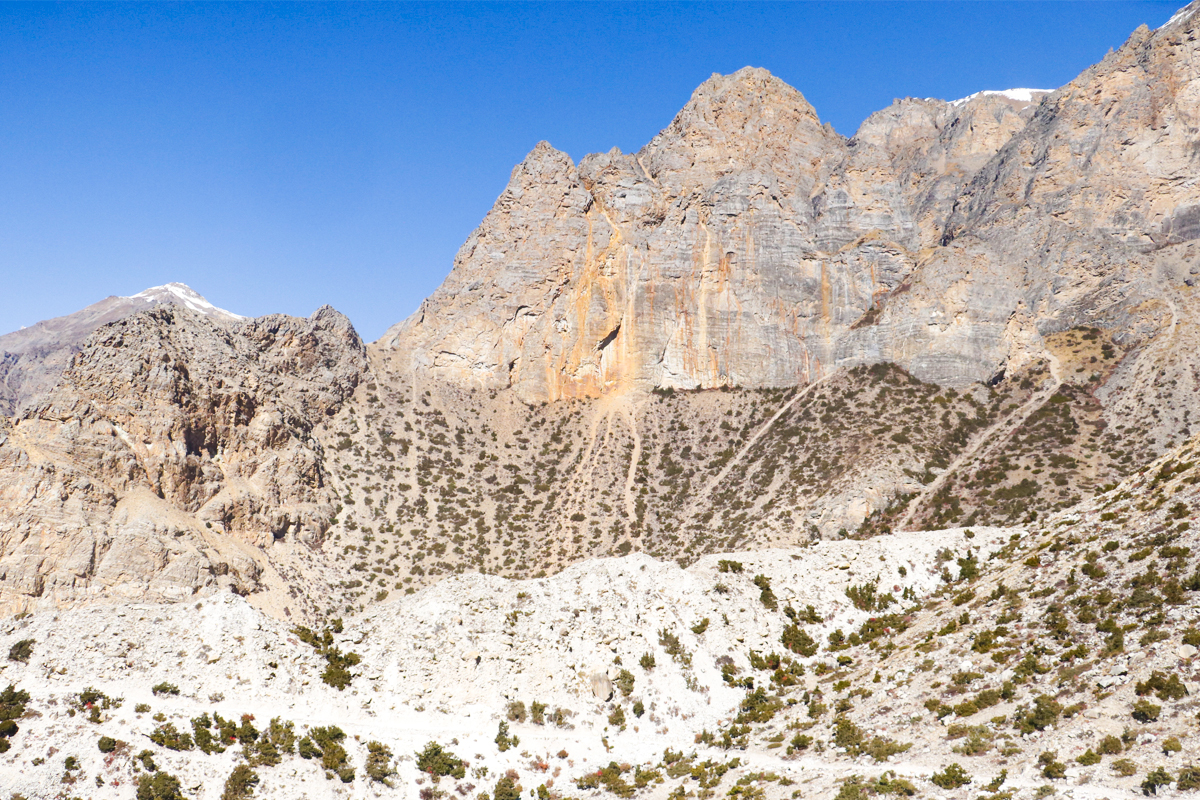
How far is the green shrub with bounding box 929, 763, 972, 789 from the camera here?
25016mm

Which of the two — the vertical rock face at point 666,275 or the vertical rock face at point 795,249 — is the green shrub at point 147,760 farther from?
the vertical rock face at point 666,275

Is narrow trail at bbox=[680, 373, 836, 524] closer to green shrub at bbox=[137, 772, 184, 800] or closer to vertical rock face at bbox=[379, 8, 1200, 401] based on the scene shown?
vertical rock face at bbox=[379, 8, 1200, 401]

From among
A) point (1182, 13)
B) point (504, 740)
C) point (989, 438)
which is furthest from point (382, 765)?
point (1182, 13)

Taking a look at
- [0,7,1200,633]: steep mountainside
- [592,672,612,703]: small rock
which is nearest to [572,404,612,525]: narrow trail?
[0,7,1200,633]: steep mountainside

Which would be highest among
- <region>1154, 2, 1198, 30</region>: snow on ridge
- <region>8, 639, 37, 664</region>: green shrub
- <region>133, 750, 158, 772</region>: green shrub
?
<region>1154, 2, 1198, 30</region>: snow on ridge

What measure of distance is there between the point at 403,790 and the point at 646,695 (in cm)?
1233

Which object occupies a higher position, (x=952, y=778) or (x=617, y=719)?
(x=952, y=778)

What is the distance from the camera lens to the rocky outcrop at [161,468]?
6156cm

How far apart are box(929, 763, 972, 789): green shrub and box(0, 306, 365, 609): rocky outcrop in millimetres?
57575

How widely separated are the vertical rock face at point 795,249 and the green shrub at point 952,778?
76.0 meters

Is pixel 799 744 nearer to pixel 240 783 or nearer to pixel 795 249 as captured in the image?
pixel 240 783

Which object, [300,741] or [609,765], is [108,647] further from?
[609,765]

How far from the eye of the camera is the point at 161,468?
71.4m

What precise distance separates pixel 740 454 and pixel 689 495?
30.5ft
